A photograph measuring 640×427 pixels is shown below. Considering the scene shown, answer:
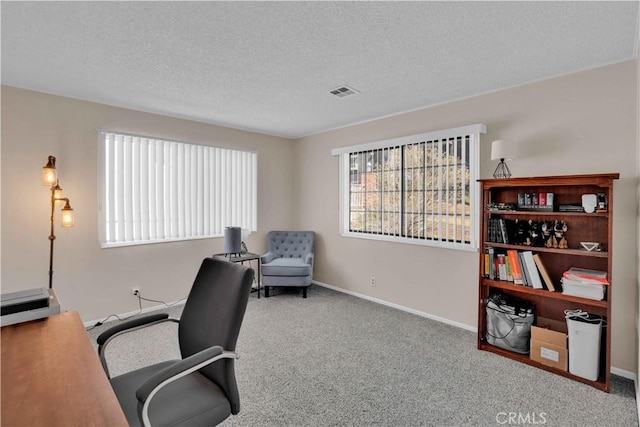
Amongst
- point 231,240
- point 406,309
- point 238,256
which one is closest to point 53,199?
point 231,240

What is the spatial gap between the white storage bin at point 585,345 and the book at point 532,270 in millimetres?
326

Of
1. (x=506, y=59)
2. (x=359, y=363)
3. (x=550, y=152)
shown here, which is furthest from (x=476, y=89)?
(x=359, y=363)

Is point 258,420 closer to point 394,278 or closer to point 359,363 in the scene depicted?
point 359,363

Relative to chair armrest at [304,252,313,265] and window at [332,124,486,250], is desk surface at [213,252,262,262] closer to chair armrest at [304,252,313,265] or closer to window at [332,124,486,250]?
chair armrest at [304,252,313,265]

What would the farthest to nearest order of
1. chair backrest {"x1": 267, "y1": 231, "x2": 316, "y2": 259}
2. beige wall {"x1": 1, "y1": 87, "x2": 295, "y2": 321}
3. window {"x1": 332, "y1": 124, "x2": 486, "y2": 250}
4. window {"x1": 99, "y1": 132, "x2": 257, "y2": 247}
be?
chair backrest {"x1": 267, "y1": 231, "x2": 316, "y2": 259} → window {"x1": 99, "y1": 132, "x2": 257, "y2": 247} → window {"x1": 332, "y1": 124, "x2": 486, "y2": 250} → beige wall {"x1": 1, "y1": 87, "x2": 295, "y2": 321}

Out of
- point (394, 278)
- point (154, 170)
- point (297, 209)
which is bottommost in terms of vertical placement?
point (394, 278)

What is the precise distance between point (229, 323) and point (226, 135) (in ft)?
12.1

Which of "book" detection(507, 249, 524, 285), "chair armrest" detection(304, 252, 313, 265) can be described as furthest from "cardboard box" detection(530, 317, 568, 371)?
"chair armrest" detection(304, 252, 313, 265)

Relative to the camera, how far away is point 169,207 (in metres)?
4.08

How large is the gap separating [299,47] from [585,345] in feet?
10.0

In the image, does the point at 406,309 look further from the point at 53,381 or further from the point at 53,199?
the point at 53,199

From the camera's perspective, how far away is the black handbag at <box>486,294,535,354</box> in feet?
8.93

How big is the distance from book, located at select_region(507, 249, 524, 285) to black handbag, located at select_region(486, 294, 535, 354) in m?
0.27

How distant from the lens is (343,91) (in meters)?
3.15
